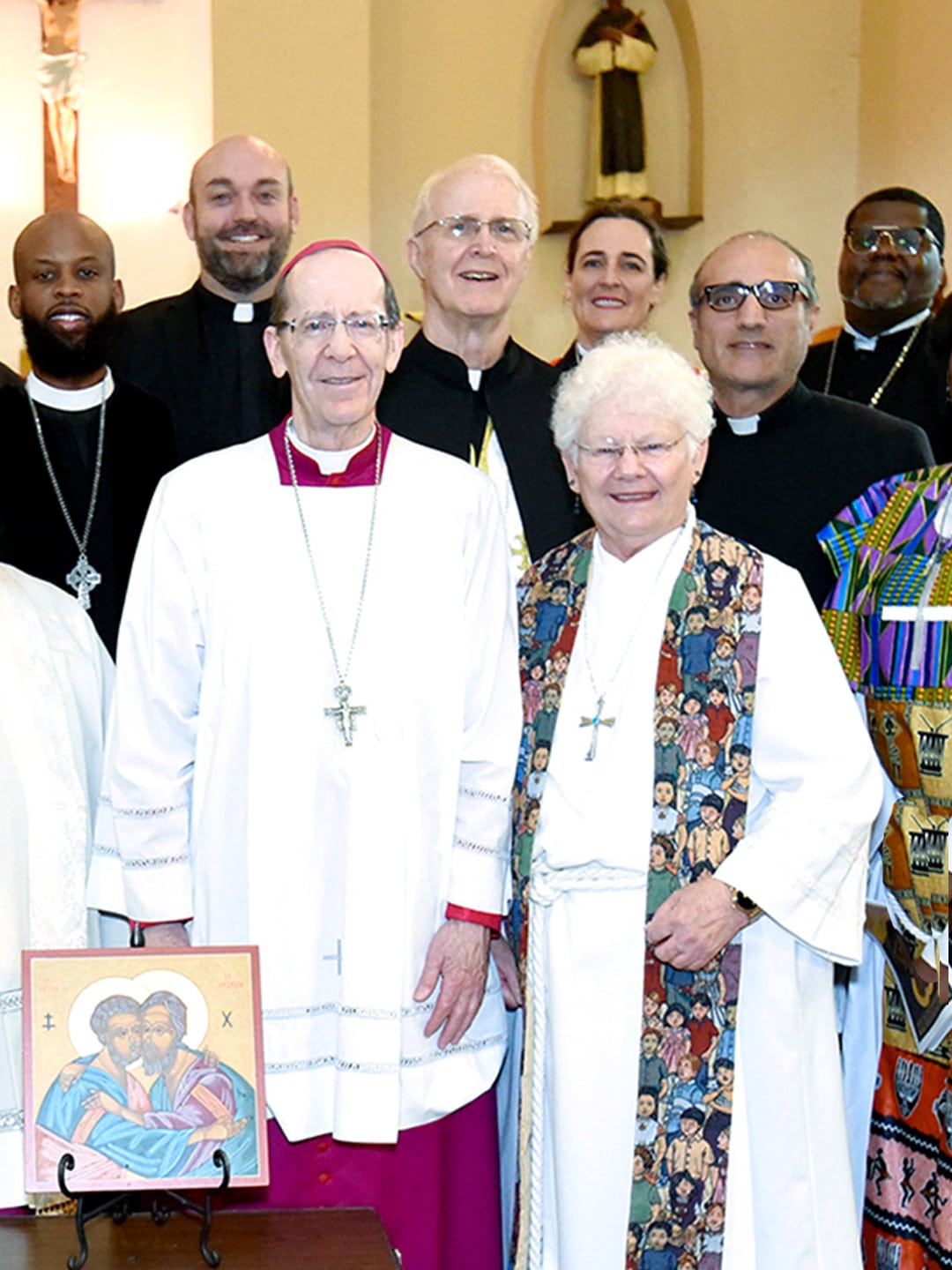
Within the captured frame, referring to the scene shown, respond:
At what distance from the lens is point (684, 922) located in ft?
10.9

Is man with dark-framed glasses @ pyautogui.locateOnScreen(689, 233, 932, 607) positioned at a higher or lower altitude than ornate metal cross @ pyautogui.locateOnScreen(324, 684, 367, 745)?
higher

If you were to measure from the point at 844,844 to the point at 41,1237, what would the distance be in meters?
1.61

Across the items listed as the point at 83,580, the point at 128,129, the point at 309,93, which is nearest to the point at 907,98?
the point at 309,93

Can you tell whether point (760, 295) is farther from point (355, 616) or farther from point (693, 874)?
point (693, 874)

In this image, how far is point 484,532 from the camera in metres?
3.54

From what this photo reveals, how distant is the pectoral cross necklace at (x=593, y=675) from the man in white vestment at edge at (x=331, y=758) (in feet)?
0.53

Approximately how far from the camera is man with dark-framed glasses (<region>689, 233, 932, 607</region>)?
420 cm

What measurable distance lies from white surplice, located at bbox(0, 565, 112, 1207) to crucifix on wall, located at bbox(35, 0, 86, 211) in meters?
4.40

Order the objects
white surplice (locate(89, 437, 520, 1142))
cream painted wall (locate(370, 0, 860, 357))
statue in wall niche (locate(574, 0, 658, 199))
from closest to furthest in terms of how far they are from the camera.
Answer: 1. white surplice (locate(89, 437, 520, 1142))
2. cream painted wall (locate(370, 0, 860, 357))
3. statue in wall niche (locate(574, 0, 658, 199))

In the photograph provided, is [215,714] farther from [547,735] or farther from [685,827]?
[685,827]

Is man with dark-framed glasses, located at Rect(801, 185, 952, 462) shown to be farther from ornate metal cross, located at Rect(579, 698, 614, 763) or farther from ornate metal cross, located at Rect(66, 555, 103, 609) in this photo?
ornate metal cross, located at Rect(66, 555, 103, 609)

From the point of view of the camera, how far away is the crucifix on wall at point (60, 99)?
7.51 meters

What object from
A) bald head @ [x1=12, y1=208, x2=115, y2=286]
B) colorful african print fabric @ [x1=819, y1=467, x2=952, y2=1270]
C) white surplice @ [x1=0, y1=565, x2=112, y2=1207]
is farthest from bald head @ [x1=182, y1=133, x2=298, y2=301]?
colorful african print fabric @ [x1=819, y1=467, x2=952, y2=1270]

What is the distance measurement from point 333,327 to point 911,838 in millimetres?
1580
